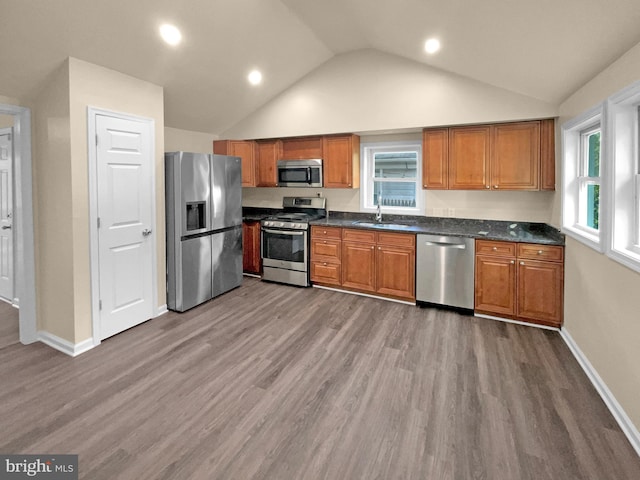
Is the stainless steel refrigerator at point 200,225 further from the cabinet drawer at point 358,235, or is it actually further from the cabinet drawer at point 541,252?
the cabinet drawer at point 541,252

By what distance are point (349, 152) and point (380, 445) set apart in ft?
12.3

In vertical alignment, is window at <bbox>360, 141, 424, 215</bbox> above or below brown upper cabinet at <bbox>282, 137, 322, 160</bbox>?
below

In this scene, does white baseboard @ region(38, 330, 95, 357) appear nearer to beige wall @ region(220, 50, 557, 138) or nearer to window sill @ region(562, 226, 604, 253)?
beige wall @ region(220, 50, 557, 138)

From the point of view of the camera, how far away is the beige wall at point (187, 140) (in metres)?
5.06

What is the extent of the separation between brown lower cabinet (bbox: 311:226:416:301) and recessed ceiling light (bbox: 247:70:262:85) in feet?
6.77

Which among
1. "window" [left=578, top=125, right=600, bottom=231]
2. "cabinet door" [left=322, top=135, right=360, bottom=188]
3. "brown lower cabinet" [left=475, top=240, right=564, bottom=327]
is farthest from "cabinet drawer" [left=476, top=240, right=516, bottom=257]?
"cabinet door" [left=322, top=135, right=360, bottom=188]

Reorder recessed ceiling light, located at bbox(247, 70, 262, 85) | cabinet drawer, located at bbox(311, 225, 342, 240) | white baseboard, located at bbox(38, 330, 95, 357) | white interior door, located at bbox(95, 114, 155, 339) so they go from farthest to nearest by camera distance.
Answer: cabinet drawer, located at bbox(311, 225, 342, 240) → recessed ceiling light, located at bbox(247, 70, 262, 85) → white interior door, located at bbox(95, 114, 155, 339) → white baseboard, located at bbox(38, 330, 95, 357)

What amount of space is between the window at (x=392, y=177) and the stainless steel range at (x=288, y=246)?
0.77 meters

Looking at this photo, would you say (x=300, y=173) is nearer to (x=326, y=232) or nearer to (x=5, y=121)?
(x=326, y=232)

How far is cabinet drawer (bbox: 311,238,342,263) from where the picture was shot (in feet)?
16.0

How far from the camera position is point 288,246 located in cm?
513

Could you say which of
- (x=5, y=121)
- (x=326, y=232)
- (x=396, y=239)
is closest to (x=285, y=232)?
(x=326, y=232)

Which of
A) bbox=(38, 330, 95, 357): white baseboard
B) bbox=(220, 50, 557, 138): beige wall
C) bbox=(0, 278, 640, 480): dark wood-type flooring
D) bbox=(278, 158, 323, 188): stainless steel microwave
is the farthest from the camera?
bbox=(278, 158, 323, 188): stainless steel microwave

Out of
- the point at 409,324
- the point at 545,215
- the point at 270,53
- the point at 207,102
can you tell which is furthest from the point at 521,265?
the point at 207,102
